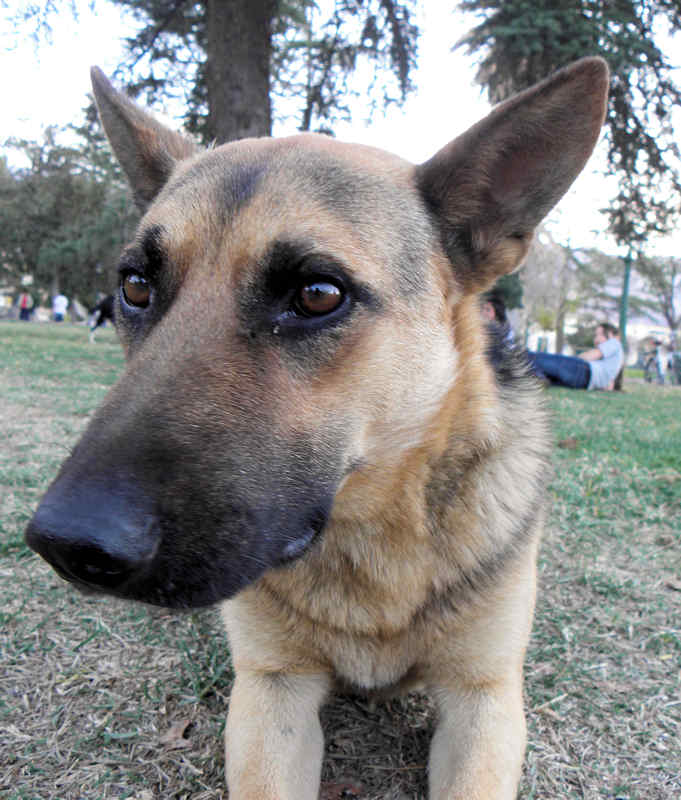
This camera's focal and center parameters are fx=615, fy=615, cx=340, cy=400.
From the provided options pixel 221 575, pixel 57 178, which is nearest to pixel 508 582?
pixel 221 575

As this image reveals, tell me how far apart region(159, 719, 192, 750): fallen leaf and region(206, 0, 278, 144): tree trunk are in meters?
8.69

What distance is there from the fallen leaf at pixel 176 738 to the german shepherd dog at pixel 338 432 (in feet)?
0.85

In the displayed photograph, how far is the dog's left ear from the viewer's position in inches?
76.1

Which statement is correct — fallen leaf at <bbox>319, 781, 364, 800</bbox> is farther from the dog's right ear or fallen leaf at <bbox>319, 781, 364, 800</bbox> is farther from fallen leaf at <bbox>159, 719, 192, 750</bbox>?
the dog's right ear

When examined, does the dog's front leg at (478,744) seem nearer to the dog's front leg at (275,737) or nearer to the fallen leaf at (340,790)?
the fallen leaf at (340,790)

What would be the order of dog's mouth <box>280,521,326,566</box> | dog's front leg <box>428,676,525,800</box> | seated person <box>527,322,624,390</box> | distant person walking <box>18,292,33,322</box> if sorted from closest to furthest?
1. dog's mouth <box>280,521,326,566</box>
2. dog's front leg <box>428,676,525,800</box>
3. seated person <box>527,322,624,390</box>
4. distant person walking <box>18,292,33,322</box>

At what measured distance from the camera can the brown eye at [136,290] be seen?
197 centimetres

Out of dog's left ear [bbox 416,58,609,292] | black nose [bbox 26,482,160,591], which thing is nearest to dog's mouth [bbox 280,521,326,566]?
black nose [bbox 26,482,160,591]

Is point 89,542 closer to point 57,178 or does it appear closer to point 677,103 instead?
point 677,103

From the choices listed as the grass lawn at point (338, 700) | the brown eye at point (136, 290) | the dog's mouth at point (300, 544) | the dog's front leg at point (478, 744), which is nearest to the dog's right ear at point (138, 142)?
the brown eye at point (136, 290)

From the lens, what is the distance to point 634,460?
585 centimetres

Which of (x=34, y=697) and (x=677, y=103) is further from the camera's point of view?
(x=677, y=103)

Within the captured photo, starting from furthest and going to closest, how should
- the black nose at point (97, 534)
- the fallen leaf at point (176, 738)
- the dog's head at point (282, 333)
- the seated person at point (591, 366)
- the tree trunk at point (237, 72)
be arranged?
1. the seated person at point (591, 366)
2. the tree trunk at point (237, 72)
3. the fallen leaf at point (176, 738)
4. the dog's head at point (282, 333)
5. the black nose at point (97, 534)

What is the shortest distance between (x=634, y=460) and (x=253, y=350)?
5.21 metres
